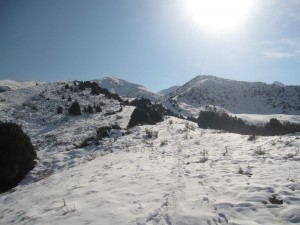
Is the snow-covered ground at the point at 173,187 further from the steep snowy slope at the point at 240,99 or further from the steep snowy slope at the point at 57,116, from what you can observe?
the steep snowy slope at the point at 240,99

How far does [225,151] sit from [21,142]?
36.2 feet

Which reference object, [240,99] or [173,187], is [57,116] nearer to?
[173,187]

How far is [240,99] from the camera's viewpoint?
144 metres

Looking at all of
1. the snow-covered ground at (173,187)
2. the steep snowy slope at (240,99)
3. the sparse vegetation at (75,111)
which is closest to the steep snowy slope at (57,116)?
the sparse vegetation at (75,111)

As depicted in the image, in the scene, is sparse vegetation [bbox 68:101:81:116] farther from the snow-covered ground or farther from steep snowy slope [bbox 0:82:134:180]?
the snow-covered ground

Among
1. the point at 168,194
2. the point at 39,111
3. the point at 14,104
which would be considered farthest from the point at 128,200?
the point at 14,104

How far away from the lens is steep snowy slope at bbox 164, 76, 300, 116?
125m

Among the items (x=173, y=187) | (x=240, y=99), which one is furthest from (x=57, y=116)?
(x=240, y=99)

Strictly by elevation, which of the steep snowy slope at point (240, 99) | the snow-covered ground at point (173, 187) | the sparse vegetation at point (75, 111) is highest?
the steep snowy slope at point (240, 99)

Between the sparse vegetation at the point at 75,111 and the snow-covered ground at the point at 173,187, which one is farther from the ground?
the sparse vegetation at the point at 75,111

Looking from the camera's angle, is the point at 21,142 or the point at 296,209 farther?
the point at 21,142

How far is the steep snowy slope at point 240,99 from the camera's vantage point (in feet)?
411

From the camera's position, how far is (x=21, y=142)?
1658 cm

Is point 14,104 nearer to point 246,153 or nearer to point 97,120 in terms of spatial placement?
point 97,120
